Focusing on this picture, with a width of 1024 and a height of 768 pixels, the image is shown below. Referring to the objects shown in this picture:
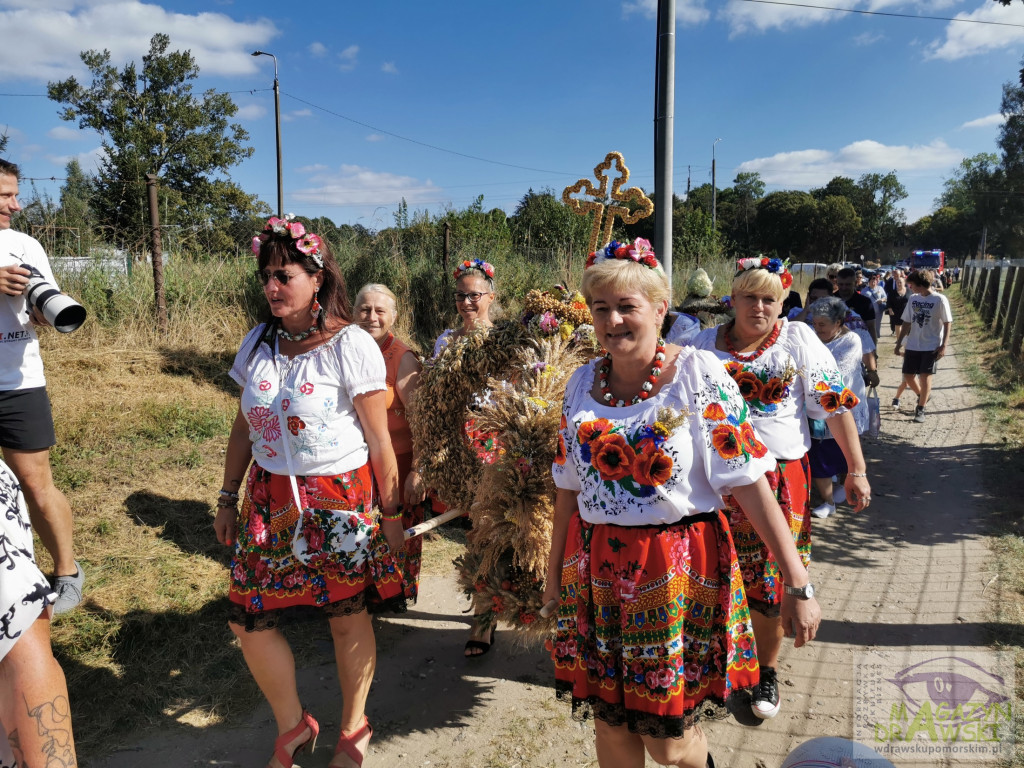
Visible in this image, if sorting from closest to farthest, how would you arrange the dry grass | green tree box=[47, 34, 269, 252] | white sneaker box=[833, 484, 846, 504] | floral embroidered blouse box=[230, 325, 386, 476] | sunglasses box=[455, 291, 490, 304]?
floral embroidered blouse box=[230, 325, 386, 476] → the dry grass → sunglasses box=[455, 291, 490, 304] → white sneaker box=[833, 484, 846, 504] → green tree box=[47, 34, 269, 252]

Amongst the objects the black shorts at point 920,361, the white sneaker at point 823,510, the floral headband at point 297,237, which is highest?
the floral headband at point 297,237

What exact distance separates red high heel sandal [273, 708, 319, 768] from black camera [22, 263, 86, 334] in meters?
1.86

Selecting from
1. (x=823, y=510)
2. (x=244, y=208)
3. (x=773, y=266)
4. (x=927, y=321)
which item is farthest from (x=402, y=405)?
(x=244, y=208)

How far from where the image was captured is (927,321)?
8.02m

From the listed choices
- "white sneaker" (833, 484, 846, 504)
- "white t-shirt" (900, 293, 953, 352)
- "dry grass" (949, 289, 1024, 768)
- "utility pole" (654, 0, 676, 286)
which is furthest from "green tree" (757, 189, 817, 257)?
"utility pole" (654, 0, 676, 286)

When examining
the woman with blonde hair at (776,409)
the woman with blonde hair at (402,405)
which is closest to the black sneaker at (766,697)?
the woman with blonde hair at (776,409)

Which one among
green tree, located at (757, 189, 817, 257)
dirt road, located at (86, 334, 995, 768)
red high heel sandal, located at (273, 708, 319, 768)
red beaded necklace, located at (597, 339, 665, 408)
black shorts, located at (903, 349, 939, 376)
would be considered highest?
green tree, located at (757, 189, 817, 257)

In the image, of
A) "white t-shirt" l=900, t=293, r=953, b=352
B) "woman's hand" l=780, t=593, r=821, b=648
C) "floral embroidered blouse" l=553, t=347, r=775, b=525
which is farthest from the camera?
"white t-shirt" l=900, t=293, r=953, b=352

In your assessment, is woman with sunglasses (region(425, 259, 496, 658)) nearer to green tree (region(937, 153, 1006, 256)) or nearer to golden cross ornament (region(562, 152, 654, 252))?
golden cross ornament (region(562, 152, 654, 252))

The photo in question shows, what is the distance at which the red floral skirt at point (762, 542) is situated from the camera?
8.92 feet

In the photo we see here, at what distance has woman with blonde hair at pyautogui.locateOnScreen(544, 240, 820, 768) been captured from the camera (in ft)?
A: 6.05

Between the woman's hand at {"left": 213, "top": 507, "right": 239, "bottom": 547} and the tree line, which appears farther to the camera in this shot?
the tree line

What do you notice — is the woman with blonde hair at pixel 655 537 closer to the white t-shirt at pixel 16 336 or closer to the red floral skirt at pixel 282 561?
the red floral skirt at pixel 282 561

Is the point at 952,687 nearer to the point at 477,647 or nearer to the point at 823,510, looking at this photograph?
the point at 477,647
